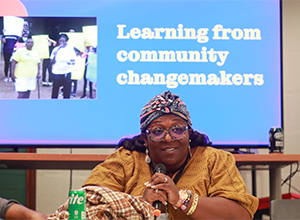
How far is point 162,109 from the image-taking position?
215 centimetres

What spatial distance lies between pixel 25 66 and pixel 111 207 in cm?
245

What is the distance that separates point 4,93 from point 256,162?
2.18m

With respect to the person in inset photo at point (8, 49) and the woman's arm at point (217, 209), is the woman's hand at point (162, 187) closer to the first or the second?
the woman's arm at point (217, 209)

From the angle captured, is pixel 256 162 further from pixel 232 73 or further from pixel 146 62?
pixel 146 62

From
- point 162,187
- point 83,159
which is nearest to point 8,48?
point 83,159

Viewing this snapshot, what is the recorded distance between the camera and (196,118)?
11.1ft

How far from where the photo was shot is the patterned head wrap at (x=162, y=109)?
84.7 inches

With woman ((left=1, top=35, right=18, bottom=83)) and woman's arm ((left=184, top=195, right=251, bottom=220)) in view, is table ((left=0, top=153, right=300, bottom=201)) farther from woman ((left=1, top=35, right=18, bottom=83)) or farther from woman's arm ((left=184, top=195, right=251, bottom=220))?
woman's arm ((left=184, top=195, right=251, bottom=220))

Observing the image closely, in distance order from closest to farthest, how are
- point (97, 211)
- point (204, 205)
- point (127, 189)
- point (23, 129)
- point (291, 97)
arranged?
1. point (97, 211)
2. point (204, 205)
3. point (127, 189)
4. point (23, 129)
5. point (291, 97)

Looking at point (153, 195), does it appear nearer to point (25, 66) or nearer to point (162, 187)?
point (162, 187)

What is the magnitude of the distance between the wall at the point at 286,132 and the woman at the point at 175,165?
7.90 ft

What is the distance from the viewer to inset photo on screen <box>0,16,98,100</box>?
3475 millimetres

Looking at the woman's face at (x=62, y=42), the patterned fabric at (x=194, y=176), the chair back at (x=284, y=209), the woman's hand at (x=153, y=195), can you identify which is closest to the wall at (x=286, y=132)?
the woman's face at (x=62, y=42)

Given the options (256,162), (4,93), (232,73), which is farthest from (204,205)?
(4,93)
